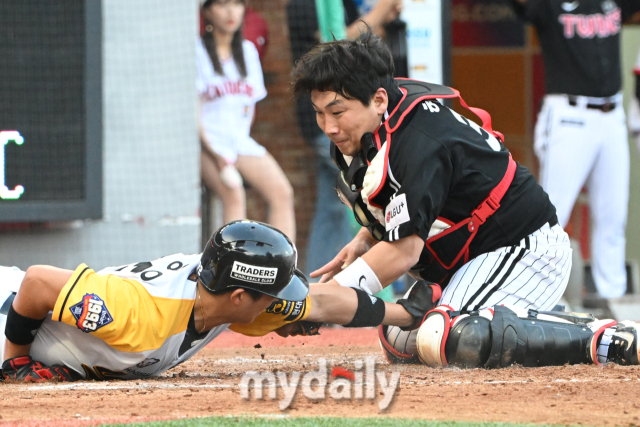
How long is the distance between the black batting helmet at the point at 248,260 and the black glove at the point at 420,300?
0.85 meters

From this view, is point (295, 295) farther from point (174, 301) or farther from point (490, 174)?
point (490, 174)

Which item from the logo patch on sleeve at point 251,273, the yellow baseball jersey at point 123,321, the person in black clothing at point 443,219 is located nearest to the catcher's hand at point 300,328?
the person in black clothing at point 443,219

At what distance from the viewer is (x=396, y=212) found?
3.56 metres

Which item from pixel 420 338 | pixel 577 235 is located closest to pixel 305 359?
pixel 420 338

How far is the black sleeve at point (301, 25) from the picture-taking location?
22.7ft

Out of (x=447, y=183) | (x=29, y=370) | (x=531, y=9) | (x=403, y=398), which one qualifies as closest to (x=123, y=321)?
(x=29, y=370)

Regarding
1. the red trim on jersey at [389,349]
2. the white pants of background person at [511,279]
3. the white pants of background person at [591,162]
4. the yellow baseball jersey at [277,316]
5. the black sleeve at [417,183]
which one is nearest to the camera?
the yellow baseball jersey at [277,316]

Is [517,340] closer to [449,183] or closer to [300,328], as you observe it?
[449,183]

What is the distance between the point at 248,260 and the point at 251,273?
0.16ft

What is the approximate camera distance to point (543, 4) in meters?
6.44

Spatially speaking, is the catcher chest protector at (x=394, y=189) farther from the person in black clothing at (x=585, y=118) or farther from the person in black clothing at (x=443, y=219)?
the person in black clothing at (x=585, y=118)

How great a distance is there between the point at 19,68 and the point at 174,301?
9.85ft

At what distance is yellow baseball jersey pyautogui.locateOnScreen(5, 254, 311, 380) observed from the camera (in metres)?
3.03

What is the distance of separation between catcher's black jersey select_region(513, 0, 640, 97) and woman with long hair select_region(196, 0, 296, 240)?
2.14 meters
